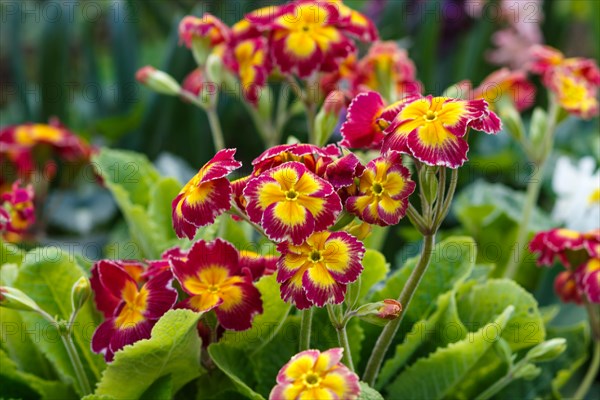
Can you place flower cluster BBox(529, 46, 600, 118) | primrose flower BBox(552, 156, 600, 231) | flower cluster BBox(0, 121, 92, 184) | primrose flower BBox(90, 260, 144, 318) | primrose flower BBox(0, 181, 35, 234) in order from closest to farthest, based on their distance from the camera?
primrose flower BBox(90, 260, 144, 318), primrose flower BBox(0, 181, 35, 234), flower cluster BBox(529, 46, 600, 118), primrose flower BBox(552, 156, 600, 231), flower cluster BBox(0, 121, 92, 184)

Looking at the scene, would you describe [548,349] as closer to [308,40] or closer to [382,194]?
[382,194]

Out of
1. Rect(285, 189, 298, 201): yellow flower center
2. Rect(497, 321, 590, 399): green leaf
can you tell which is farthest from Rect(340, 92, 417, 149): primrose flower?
Rect(497, 321, 590, 399): green leaf

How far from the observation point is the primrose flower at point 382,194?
53cm

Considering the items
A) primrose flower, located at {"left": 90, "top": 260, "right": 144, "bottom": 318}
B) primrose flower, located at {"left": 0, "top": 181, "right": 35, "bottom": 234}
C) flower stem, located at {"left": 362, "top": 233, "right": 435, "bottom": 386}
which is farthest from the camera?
primrose flower, located at {"left": 0, "top": 181, "right": 35, "bottom": 234}

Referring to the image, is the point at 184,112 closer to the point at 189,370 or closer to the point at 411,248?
the point at 411,248

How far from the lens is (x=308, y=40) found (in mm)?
826

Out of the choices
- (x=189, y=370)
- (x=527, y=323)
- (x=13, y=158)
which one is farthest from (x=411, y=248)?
(x=13, y=158)

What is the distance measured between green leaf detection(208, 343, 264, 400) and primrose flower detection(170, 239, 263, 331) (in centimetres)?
4

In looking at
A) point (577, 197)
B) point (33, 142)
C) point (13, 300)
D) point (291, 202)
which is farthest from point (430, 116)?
point (33, 142)

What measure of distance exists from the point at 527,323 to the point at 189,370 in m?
0.30

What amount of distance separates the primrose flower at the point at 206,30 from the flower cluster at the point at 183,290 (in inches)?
12.5

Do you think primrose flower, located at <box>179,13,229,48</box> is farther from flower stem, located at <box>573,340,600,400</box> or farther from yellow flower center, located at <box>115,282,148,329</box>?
flower stem, located at <box>573,340,600,400</box>

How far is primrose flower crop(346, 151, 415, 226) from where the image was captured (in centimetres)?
53

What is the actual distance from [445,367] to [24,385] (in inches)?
14.6
